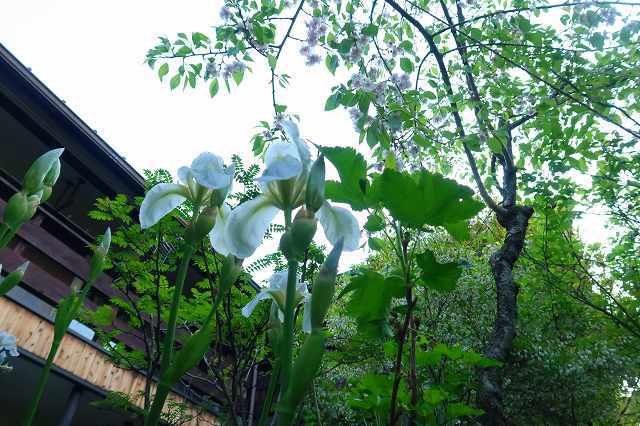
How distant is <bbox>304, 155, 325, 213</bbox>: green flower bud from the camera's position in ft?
1.61

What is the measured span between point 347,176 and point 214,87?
121 inches

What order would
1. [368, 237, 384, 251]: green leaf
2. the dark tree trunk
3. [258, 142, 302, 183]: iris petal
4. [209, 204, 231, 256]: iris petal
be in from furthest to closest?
the dark tree trunk → [368, 237, 384, 251]: green leaf → [209, 204, 231, 256]: iris petal → [258, 142, 302, 183]: iris petal

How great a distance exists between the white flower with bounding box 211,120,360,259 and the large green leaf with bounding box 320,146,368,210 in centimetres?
23

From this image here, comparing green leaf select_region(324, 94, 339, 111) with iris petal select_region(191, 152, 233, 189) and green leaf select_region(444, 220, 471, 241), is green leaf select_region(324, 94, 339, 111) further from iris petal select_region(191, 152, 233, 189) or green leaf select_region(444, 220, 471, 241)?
iris petal select_region(191, 152, 233, 189)

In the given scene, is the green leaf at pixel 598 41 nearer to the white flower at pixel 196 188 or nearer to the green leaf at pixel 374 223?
the green leaf at pixel 374 223

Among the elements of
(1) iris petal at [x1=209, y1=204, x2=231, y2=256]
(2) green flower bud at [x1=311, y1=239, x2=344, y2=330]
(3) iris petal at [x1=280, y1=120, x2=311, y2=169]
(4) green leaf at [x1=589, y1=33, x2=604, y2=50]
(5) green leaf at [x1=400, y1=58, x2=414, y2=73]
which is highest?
(4) green leaf at [x1=589, y1=33, x2=604, y2=50]

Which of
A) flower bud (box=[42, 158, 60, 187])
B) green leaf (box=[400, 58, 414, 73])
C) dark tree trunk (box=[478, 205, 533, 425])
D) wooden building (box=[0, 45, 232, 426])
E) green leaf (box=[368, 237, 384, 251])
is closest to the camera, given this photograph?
flower bud (box=[42, 158, 60, 187])

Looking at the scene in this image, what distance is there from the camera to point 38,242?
4.87m

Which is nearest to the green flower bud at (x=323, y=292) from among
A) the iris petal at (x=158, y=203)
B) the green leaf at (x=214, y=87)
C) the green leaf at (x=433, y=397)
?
the iris petal at (x=158, y=203)

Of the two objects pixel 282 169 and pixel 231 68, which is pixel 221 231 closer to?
pixel 282 169

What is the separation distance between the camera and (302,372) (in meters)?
0.41

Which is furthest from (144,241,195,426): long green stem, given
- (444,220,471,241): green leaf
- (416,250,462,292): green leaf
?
(444,220,471,241): green leaf

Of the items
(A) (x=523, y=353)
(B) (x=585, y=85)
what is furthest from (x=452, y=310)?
(B) (x=585, y=85)

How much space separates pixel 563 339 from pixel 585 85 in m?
3.63
